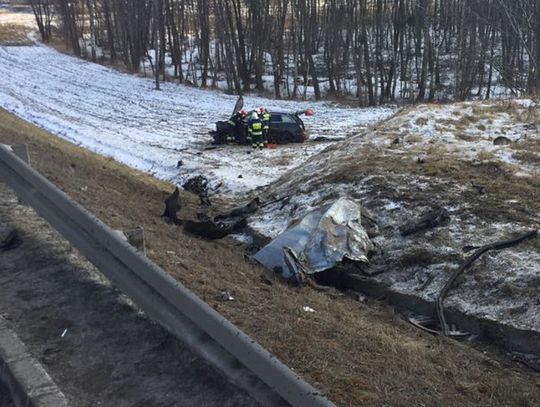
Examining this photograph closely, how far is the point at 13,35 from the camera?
62.4 m

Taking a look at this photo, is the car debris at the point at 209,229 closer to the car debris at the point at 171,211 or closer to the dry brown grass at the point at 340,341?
the car debris at the point at 171,211

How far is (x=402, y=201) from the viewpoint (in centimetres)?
973

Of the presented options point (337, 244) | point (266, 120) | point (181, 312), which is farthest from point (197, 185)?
point (181, 312)

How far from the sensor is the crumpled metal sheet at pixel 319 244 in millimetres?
8305

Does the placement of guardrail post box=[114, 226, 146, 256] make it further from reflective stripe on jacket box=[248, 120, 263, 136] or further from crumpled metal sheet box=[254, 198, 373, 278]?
reflective stripe on jacket box=[248, 120, 263, 136]

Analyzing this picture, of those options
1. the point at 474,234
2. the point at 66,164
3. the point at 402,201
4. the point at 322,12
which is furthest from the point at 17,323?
the point at 322,12

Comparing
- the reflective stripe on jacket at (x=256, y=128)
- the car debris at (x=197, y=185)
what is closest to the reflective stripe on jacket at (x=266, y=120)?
the reflective stripe on jacket at (x=256, y=128)

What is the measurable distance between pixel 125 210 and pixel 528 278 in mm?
5393

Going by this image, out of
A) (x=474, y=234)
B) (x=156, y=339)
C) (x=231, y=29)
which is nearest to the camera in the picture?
(x=156, y=339)

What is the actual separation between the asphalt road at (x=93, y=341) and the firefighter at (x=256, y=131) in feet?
49.2

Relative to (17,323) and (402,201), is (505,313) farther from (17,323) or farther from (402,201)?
(17,323)

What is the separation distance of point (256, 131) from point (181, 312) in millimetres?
16739

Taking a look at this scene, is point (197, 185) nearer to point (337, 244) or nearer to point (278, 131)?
point (278, 131)

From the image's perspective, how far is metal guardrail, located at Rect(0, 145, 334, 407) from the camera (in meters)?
3.29
